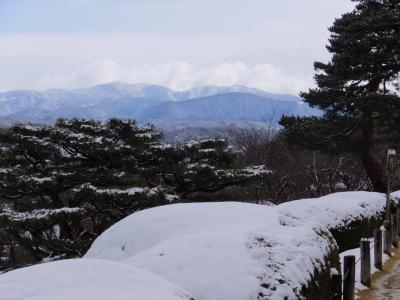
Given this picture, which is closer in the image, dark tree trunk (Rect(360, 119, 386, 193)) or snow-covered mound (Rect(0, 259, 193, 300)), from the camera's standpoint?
snow-covered mound (Rect(0, 259, 193, 300))

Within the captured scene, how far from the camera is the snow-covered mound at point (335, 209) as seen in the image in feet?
34.9

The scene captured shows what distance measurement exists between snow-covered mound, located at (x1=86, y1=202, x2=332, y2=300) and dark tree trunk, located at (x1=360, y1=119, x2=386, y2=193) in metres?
15.9

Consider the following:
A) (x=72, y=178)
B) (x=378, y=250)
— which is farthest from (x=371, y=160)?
(x=378, y=250)

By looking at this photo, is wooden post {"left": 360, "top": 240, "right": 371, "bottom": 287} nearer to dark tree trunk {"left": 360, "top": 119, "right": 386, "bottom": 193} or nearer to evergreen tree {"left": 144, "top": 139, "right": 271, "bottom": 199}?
evergreen tree {"left": 144, "top": 139, "right": 271, "bottom": 199}

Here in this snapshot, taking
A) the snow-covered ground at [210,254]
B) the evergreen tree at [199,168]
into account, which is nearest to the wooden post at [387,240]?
the snow-covered ground at [210,254]

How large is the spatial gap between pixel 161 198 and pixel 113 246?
1016 centimetres

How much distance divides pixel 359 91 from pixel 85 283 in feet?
66.7

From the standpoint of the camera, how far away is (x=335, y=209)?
11148mm

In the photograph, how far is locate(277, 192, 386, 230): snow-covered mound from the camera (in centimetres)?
1064

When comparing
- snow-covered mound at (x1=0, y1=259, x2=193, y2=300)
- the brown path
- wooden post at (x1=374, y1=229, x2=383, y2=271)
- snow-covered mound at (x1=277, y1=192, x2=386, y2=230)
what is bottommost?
the brown path

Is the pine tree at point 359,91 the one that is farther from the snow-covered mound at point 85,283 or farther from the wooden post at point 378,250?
the snow-covered mound at point 85,283

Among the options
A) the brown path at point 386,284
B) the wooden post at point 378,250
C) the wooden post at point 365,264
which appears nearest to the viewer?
the brown path at point 386,284

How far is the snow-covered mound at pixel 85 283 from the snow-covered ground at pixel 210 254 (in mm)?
10

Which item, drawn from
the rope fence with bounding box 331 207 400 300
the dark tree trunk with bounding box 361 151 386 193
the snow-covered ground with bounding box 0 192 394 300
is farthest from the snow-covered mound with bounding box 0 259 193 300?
the dark tree trunk with bounding box 361 151 386 193
